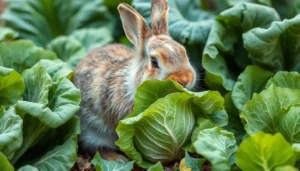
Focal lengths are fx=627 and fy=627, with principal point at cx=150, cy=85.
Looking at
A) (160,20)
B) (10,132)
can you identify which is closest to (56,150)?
(10,132)

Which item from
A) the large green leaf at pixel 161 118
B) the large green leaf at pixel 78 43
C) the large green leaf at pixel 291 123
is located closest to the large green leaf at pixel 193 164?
the large green leaf at pixel 161 118

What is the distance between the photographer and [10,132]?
5184 mm

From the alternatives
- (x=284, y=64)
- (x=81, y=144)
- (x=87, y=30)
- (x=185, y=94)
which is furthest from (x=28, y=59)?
(x=284, y=64)

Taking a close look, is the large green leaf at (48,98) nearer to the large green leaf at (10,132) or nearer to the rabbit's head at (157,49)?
the large green leaf at (10,132)

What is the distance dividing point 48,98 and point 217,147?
184 centimetres

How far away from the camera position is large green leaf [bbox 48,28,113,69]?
24.8 ft

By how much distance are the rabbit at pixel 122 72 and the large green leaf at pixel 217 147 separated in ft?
2.12

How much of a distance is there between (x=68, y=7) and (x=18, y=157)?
3053mm

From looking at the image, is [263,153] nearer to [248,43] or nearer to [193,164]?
[193,164]

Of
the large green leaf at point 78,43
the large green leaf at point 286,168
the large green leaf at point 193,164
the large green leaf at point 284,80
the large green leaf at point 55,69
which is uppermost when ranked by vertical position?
the large green leaf at point 286,168

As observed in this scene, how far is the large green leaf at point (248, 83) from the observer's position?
6043 millimetres

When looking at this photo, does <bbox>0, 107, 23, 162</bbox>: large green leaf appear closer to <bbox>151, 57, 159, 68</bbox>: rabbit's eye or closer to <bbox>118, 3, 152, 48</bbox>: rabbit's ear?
<bbox>151, 57, 159, 68</bbox>: rabbit's eye

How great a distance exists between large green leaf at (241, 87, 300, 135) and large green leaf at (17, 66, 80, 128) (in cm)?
156

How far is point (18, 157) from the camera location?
5.72m
